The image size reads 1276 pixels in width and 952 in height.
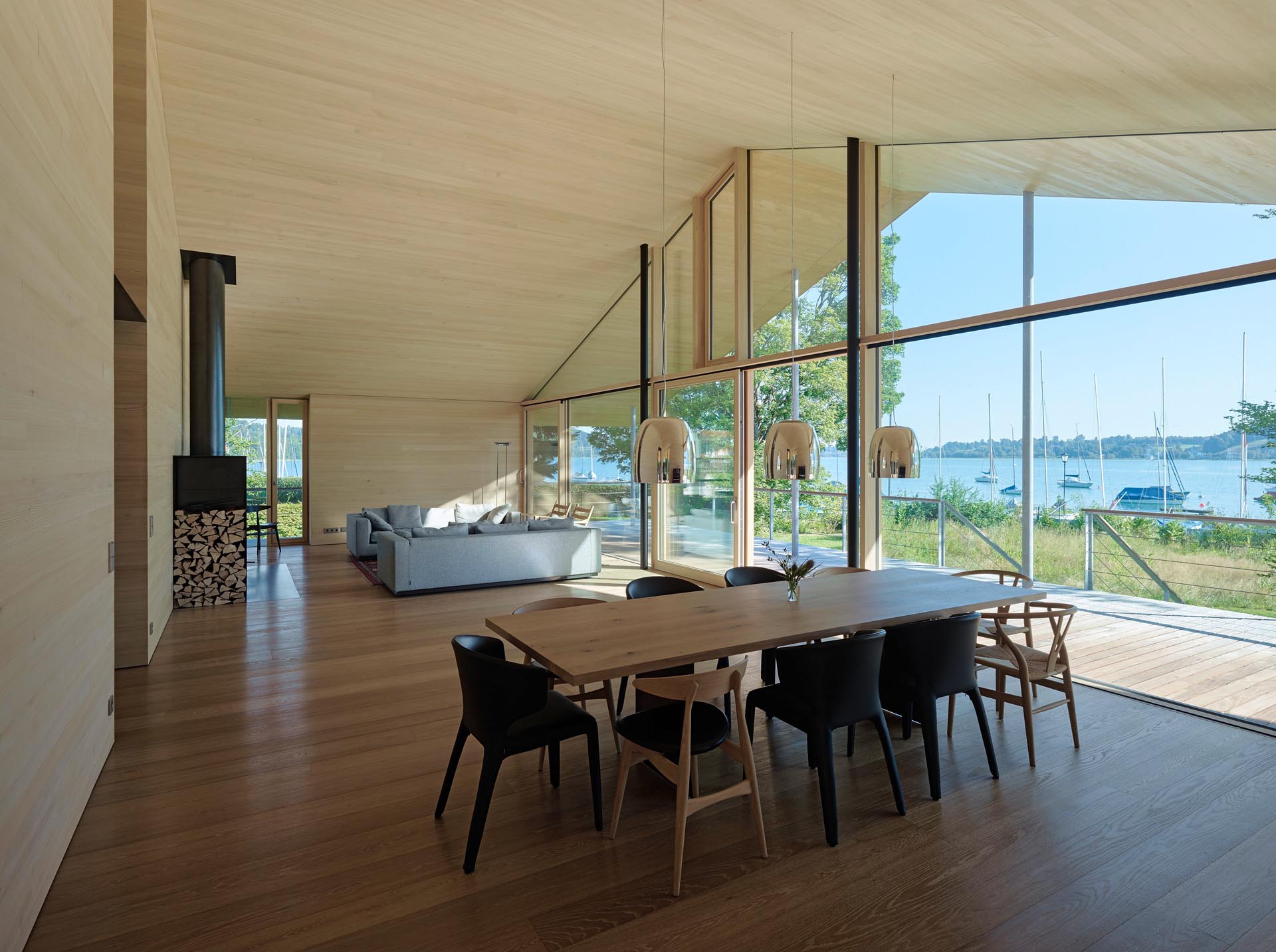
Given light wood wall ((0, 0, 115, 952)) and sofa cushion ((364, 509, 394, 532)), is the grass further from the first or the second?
sofa cushion ((364, 509, 394, 532))

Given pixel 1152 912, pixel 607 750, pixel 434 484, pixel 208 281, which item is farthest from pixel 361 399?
pixel 1152 912

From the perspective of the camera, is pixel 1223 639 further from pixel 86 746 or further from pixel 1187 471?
pixel 86 746

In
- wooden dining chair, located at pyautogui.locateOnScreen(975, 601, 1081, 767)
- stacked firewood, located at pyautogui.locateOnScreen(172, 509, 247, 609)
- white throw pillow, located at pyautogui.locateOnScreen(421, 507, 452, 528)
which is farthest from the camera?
white throw pillow, located at pyautogui.locateOnScreen(421, 507, 452, 528)

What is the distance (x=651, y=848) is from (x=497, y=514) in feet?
27.4

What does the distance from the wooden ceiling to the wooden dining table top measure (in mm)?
2601

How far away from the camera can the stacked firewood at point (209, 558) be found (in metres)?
6.76

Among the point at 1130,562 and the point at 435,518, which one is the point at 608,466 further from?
the point at 1130,562

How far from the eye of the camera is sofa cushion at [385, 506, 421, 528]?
10367mm

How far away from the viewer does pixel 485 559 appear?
7.72 metres

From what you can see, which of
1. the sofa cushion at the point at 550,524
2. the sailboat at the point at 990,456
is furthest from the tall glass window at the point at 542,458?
the sailboat at the point at 990,456

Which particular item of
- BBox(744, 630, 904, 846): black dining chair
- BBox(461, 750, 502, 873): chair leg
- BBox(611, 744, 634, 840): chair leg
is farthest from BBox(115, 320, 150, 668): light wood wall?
BBox(744, 630, 904, 846): black dining chair

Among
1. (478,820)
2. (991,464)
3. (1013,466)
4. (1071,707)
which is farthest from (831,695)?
(991,464)

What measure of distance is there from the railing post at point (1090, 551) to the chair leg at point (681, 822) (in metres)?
4.79

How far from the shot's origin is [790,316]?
671cm
